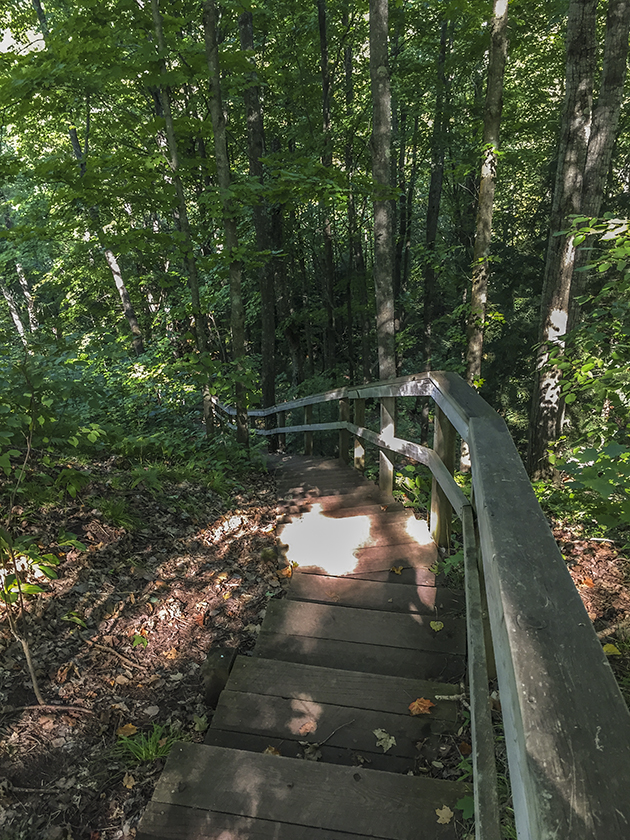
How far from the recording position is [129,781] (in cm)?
253

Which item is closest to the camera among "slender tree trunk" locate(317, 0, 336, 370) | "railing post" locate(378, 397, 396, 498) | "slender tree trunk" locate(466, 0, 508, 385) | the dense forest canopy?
"railing post" locate(378, 397, 396, 498)

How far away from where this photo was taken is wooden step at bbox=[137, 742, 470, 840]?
1.97 meters

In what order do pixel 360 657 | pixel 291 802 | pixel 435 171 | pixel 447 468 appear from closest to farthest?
1. pixel 291 802
2. pixel 360 657
3. pixel 447 468
4. pixel 435 171

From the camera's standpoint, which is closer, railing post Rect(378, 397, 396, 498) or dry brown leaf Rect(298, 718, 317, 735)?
dry brown leaf Rect(298, 718, 317, 735)

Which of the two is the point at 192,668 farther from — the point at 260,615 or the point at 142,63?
the point at 142,63

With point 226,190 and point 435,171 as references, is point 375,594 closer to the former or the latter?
point 226,190

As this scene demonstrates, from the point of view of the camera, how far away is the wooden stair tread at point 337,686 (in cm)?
259

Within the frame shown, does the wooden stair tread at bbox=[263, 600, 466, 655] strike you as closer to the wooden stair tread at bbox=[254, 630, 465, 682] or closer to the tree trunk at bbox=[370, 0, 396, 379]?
the wooden stair tread at bbox=[254, 630, 465, 682]

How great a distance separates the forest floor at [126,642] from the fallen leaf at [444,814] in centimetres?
137

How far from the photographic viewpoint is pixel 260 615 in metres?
3.82

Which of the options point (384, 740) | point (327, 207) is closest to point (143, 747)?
point (384, 740)

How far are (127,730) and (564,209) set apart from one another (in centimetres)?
787

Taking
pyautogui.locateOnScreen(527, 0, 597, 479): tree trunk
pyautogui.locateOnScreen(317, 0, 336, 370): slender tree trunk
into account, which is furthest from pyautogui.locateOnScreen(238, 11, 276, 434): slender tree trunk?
pyautogui.locateOnScreen(527, 0, 597, 479): tree trunk

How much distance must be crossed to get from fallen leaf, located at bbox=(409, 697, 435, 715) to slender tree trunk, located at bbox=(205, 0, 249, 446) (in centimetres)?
574
